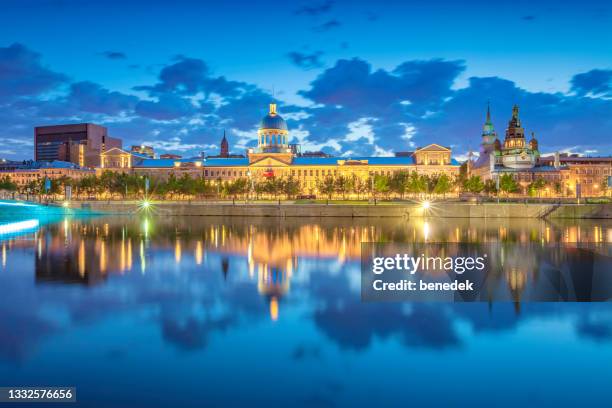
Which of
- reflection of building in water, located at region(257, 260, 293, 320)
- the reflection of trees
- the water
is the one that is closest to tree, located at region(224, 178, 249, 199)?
the reflection of trees

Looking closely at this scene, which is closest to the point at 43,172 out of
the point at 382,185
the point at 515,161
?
the point at 382,185

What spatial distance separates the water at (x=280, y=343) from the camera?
10078 mm

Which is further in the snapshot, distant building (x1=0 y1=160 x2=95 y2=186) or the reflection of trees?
distant building (x1=0 y1=160 x2=95 y2=186)

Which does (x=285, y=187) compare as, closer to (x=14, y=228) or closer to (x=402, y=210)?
(x=402, y=210)

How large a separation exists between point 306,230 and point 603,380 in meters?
33.2

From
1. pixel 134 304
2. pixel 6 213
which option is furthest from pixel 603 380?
pixel 6 213

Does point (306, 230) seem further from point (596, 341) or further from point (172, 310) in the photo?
point (596, 341)

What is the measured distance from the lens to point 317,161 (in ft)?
440

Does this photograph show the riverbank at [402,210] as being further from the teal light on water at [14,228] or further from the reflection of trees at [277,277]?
the teal light on water at [14,228]

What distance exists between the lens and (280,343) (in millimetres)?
12828

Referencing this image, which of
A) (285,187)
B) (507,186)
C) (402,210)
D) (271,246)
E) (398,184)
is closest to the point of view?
(271,246)

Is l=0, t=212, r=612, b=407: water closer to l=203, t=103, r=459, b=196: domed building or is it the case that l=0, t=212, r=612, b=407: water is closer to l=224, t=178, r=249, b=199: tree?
l=224, t=178, r=249, b=199: tree

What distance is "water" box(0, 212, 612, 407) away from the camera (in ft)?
33.1

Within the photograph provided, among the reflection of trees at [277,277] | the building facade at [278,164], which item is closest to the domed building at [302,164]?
the building facade at [278,164]
